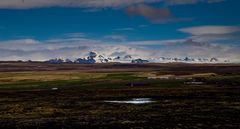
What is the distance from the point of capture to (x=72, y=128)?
43750 mm

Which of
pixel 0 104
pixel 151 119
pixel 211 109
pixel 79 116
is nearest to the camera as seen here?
pixel 151 119

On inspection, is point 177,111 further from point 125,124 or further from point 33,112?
point 33,112

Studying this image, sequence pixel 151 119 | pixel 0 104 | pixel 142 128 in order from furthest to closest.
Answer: pixel 0 104
pixel 151 119
pixel 142 128

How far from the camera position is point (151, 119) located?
49.4 metres

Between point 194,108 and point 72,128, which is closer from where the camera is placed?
point 72,128

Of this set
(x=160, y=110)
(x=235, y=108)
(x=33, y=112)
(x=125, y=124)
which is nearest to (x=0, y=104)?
(x=33, y=112)

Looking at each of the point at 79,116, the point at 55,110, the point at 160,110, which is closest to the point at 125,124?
the point at 79,116

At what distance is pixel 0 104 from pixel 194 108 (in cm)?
3041

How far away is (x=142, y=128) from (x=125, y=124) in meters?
3.33

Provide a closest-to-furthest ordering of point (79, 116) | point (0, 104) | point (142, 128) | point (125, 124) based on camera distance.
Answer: point (142, 128) < point (125, 124) < point (79, 116) < point (0, 104)

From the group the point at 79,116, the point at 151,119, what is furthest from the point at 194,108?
the point at 79,116

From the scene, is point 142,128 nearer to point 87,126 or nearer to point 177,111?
point 87,126

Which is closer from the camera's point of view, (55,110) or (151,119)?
(151,119)

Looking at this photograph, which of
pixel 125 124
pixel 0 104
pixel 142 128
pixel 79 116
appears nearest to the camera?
pixel 142 128
